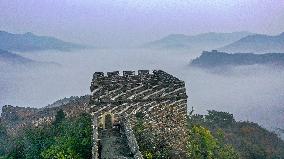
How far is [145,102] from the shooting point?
91.9 feet

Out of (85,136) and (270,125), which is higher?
(85,136)

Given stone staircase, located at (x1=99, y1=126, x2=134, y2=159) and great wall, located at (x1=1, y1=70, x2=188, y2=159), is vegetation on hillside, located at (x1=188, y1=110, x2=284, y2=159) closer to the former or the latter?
great wall, located at (x1=1, y1=70, x2=188, y2=159)

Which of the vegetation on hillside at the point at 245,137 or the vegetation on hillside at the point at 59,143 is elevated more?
the vegetation on hillside at the point at 59,143

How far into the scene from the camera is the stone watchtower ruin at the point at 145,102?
27.0m

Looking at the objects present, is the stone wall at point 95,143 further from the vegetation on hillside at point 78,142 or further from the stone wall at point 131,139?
the stone wall at point 131,139

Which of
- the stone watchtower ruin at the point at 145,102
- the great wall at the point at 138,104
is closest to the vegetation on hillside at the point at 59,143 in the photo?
the great wall at the point at 138,104

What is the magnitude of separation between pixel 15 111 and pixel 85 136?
54.2 m

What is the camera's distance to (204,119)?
77188mm

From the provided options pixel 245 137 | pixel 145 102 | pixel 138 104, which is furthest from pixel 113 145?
pixel 245 137

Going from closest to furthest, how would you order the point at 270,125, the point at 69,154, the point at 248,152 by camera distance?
the point at 69,154 → the point at 248,152 → the point at 270,125

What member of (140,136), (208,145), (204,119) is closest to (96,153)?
(140,136)

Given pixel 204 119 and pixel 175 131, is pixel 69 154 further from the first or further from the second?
pixel 204 119

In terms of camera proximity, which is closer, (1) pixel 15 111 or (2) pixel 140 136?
(2) pixel 140 136

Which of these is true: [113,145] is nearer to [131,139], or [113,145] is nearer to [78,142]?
[131,139]
